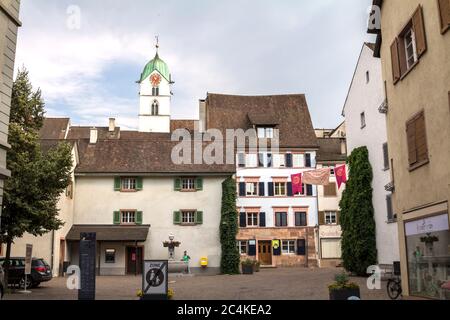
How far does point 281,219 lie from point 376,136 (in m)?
20.5

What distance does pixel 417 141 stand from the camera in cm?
1606

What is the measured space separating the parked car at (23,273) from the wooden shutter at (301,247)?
2905 centimetres

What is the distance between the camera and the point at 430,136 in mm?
14914

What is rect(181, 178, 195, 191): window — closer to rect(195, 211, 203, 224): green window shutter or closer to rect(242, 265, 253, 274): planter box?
rect(195, 211, 203, 224): green window shutter

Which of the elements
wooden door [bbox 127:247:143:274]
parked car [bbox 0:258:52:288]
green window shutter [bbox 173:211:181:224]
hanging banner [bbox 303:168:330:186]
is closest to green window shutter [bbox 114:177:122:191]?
wooden door [bbox 127:247:143:274]

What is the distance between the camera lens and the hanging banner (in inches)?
1193

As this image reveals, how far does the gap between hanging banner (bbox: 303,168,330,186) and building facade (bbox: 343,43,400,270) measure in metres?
3.26

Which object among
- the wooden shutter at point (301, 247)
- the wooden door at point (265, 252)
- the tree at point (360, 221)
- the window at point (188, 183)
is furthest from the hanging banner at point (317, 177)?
the wooden door at point (265, 252)

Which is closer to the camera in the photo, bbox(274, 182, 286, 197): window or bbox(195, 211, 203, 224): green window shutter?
bbox(195, 211, 203, 224): green window shutter

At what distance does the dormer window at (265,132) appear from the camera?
54.6 m

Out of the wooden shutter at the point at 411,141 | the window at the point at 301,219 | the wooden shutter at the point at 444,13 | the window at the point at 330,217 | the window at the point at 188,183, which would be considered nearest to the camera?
the wooden shutter at the point at 444,13

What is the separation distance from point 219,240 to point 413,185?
77.0 ft

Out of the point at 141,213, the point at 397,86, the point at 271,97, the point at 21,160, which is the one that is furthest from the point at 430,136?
the point at 271,97

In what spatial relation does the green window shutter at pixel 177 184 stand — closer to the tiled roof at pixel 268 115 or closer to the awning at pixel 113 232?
the awning at pixel 113 232
